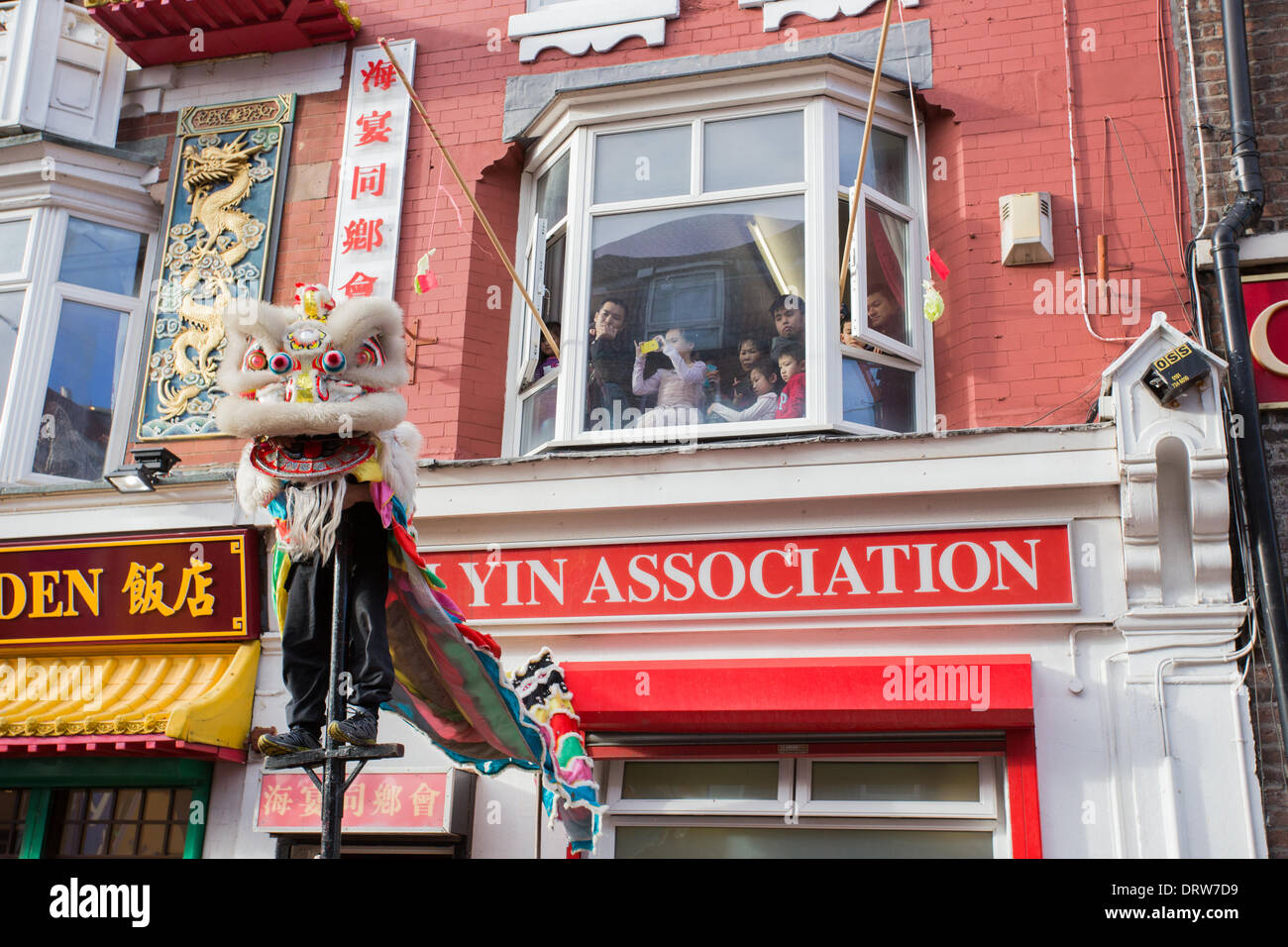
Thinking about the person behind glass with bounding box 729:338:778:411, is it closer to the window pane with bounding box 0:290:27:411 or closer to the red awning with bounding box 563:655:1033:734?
the red awning with bounding box 563:655:1033:734

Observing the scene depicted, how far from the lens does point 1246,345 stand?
741cm

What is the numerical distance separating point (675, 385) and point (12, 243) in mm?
5166

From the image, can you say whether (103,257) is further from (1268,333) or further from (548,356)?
(1268,333)

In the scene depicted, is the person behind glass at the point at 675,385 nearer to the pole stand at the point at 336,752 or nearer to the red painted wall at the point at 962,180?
the red painted wall at the point at 962,180

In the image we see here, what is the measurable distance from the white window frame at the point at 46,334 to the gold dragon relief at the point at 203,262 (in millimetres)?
286

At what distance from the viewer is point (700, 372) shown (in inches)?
324

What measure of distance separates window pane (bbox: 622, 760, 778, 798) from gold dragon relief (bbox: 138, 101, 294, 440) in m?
3.82

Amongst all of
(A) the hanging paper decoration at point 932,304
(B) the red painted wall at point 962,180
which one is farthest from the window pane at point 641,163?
(A) the hanging paper decoration at point 932,304

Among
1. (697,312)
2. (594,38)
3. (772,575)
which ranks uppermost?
(594,38)

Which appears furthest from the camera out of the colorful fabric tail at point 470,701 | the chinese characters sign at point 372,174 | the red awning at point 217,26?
the red awning at point 217,26

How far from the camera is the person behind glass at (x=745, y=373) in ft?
26.6

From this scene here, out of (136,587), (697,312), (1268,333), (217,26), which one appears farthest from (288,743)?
(217,26)
